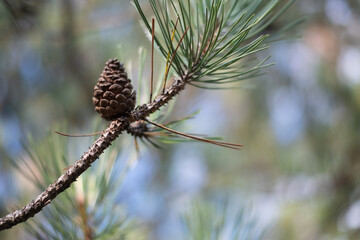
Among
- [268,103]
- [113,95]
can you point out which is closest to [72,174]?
[113,95]

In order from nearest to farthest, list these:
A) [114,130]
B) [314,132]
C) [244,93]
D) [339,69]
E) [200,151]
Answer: [114,130] → [339,69] → [314,132] → [244,93] → [200,151]

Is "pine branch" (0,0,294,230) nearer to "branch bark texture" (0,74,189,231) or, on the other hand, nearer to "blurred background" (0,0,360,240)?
"branch bark texture" (0,74,189,231)

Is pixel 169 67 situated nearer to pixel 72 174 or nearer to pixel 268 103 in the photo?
pixel 72 174

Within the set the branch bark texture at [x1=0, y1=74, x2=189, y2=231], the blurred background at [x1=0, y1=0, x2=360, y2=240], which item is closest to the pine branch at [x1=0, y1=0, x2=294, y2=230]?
the branch bark texture at [x1=0, y1=74, x2=189, y2=231]

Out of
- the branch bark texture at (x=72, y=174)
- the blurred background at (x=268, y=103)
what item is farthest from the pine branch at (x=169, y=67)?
the blurred background at (x=268, y=103)

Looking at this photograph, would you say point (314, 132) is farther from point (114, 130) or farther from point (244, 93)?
point (114, 130)

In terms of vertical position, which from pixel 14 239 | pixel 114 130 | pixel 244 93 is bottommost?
pixel 14 239

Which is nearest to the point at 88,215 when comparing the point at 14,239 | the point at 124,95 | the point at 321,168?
the point at 124,95
